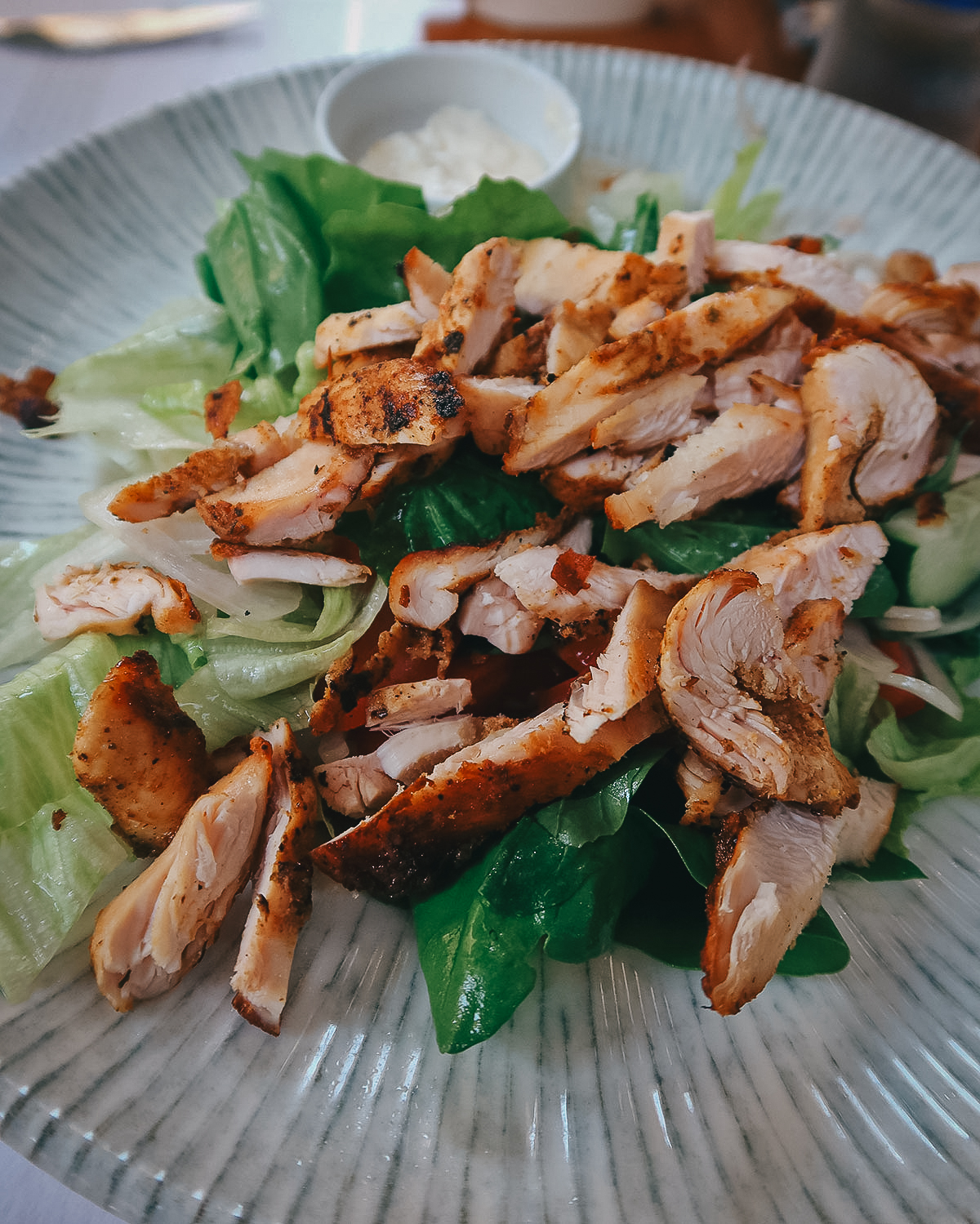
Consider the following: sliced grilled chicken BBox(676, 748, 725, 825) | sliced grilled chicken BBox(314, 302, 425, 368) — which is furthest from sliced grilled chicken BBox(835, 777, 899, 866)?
sliced grilled chicken BBox(314, 302, 425, 368)

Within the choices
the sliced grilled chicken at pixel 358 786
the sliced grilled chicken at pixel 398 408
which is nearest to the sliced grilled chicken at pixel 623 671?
the sliced grilled chicken at pixel 358 786

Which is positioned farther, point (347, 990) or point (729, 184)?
point (729, 184)

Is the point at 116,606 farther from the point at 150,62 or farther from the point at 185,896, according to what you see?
the point at 150,62

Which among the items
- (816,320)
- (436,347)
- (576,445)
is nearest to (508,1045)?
(576,445)

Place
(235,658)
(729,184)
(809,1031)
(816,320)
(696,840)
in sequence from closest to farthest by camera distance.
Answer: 1. (809,1031)
2. (696,840)
3. (235,658)
4. (816,320)
5. (729,184)

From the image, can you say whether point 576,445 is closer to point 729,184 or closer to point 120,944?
point 120,944

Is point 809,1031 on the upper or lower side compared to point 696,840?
lower
